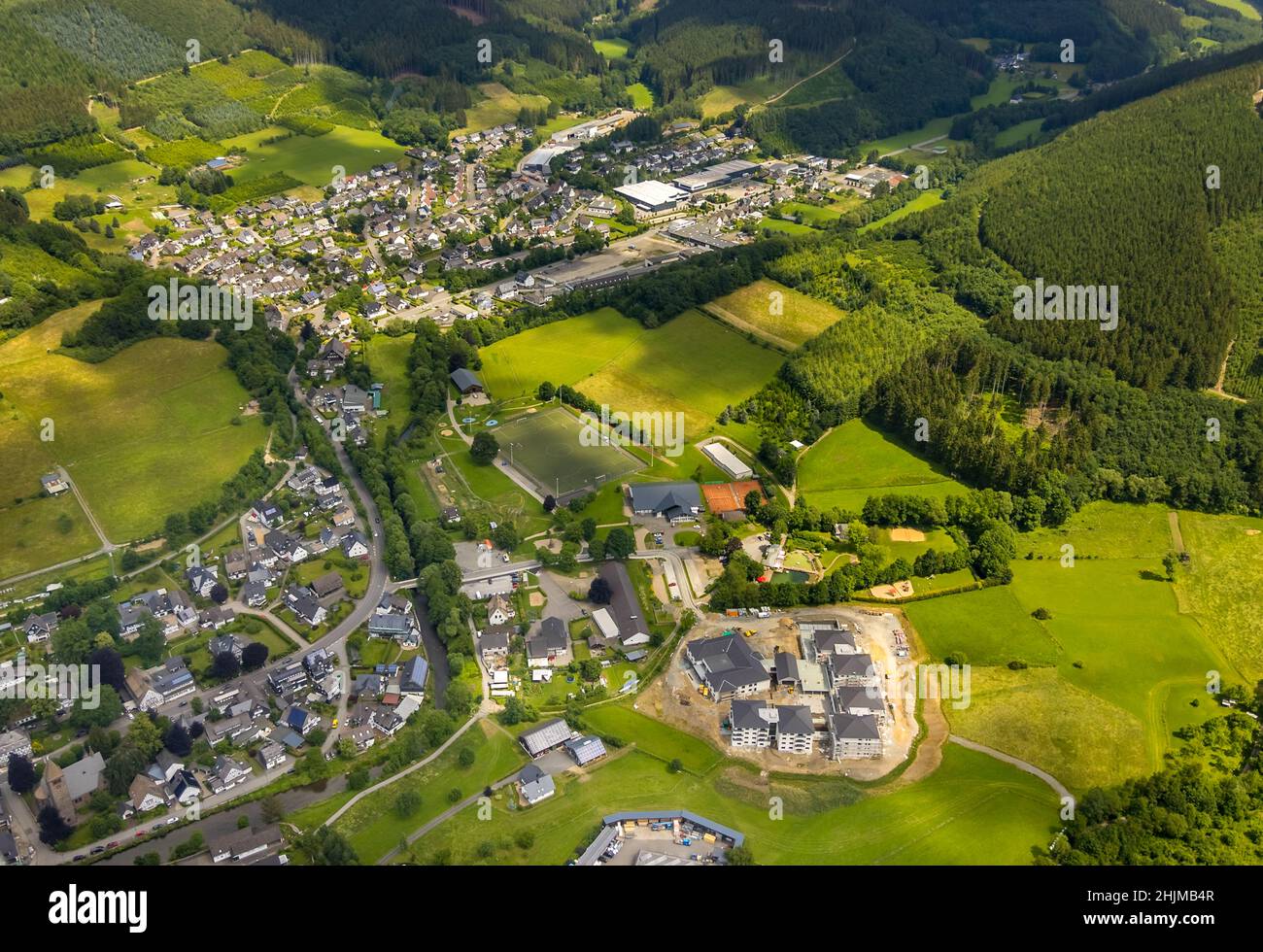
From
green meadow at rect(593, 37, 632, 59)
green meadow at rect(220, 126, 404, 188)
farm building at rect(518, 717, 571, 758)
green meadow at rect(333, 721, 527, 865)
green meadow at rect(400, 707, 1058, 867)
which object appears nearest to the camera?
green meadow at rect(400, 707, 1058, 867)

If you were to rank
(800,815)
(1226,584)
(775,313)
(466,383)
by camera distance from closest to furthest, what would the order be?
(800,815) → (1226,584) → (466,383) → (775,313)

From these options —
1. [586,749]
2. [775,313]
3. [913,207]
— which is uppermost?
[913,207]

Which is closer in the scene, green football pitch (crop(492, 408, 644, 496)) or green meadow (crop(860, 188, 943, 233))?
green football pitch (crop(492, 408, 644, 496))

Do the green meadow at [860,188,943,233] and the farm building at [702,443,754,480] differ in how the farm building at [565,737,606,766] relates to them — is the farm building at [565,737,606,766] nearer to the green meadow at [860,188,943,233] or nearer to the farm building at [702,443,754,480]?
the farm building at [702,443,754,480]

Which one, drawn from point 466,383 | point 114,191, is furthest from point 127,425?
point 114,191

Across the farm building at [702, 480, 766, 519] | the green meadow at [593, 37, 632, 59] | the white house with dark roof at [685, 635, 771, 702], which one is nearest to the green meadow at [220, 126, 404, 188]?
the green meadow at [593, 37, 632, 59]

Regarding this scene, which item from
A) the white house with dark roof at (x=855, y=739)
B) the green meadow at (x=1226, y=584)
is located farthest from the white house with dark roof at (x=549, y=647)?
the green meadow at (x=1226, y=584)

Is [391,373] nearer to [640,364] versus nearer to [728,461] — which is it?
[640,364]
